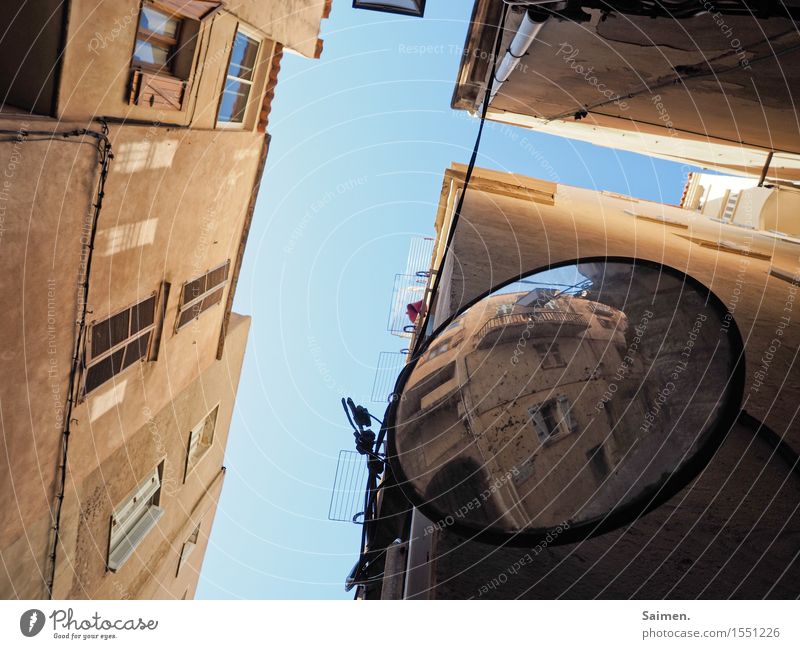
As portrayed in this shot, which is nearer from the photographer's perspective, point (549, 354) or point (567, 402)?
point (567, 402)

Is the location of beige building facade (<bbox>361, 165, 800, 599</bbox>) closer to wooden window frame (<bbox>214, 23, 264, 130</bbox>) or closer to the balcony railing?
the balcony railing

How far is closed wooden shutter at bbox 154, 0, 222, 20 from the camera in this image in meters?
7.00

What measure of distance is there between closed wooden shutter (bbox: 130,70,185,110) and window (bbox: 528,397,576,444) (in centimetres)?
659

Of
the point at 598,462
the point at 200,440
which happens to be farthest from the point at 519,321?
the point at 200,440

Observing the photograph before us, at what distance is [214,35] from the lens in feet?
27.4

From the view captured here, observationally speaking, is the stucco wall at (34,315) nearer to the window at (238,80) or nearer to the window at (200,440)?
the window at (238,80)

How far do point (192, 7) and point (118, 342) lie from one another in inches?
202

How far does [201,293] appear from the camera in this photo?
36.6 feet

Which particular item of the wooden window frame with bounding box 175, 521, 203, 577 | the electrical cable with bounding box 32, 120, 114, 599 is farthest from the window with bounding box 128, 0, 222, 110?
the wooden window frame with bounding box 175, 521, 203, 577

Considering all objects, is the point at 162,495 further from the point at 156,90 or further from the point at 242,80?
the point at 242,80

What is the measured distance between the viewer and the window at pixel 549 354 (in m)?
3.77

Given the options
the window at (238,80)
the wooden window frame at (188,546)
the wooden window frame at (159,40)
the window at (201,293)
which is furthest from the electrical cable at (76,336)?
the wooden window frame at (188,546)
